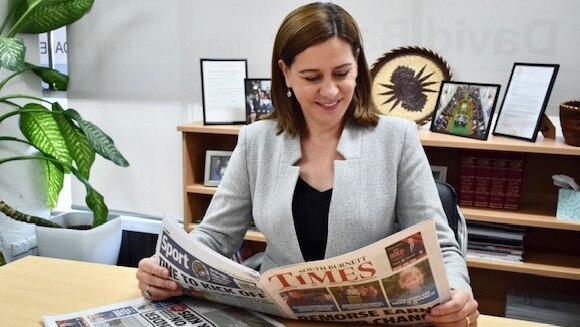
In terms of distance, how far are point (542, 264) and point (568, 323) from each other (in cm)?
27

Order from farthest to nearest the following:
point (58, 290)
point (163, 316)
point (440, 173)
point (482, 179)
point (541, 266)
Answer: point (440, 173), point (482, 179), point (541, 266), point (58, 290), point (163, 316)

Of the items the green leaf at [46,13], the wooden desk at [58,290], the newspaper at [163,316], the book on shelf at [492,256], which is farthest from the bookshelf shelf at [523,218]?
the green leaf at [46,13]

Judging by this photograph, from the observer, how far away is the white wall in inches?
90.1

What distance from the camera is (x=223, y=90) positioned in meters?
2.61

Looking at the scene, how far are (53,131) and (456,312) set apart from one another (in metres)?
2.28

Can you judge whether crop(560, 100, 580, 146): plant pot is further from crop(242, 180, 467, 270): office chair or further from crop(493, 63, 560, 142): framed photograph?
crop(242, 180, 467, 270): office chair

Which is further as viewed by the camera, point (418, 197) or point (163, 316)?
point (418, 197)

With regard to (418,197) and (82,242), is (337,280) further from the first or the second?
(82,242)

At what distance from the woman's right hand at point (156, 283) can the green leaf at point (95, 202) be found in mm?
1587

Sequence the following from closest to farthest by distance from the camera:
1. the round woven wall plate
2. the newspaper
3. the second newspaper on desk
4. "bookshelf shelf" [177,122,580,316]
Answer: the second newspaper on desk → the newspaper → "bookshelf shelf" [177,122,580,316] → the round woven wall plate

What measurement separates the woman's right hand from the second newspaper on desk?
0.06ft

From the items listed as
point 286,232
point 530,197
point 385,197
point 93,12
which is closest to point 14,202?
point 93,12

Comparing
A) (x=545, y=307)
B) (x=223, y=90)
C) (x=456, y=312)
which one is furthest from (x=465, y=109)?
(x=456, y=312)

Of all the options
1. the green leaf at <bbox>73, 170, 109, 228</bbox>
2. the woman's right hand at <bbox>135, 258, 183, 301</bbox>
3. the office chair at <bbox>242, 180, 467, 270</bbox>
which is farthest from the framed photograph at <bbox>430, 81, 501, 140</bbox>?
the green leaf at <bbox>73, 170, 109, 228</bbox>
